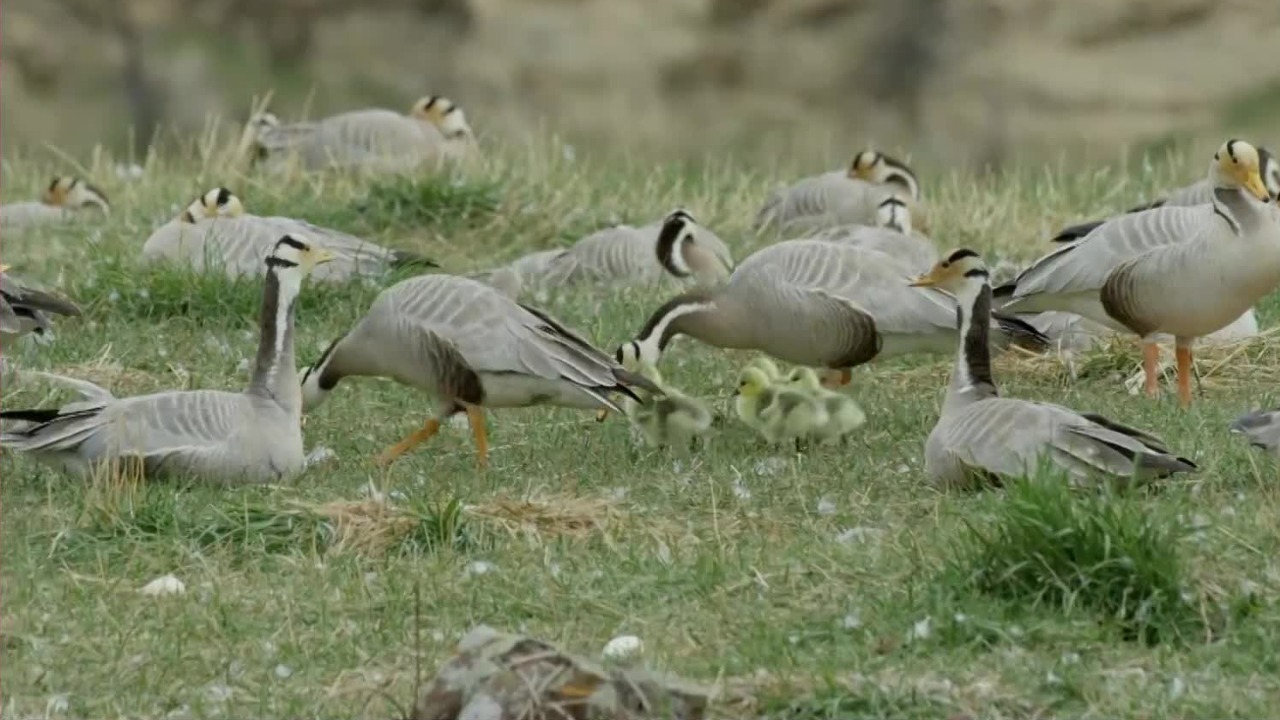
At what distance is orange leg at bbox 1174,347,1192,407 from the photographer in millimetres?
9188

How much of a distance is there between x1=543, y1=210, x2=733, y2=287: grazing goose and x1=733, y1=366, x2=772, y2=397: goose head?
8.62 feet

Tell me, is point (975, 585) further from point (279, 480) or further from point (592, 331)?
point (592, 331)

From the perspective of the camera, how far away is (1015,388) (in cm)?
999

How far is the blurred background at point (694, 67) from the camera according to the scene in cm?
2559

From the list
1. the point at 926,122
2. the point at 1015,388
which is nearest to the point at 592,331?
the point at 1015,388

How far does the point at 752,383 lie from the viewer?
8883mm

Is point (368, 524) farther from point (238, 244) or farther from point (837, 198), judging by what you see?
point (837, 198)

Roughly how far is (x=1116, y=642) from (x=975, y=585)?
1.36 ft

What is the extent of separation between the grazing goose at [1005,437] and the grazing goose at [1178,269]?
1.08 metres

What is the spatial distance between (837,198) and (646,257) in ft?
6.34

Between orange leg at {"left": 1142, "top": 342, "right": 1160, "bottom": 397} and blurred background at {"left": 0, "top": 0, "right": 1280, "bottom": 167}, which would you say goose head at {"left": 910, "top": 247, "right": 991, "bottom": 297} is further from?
blurred background at {"left": 0, "top": 0, "right": 1280, "bottom": 167}

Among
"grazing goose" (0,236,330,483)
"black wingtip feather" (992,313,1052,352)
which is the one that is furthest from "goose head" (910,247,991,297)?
"grazing goose" (0,236,330,483)

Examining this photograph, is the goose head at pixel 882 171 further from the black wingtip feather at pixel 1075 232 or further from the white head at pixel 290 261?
the white head at pixel 290 261

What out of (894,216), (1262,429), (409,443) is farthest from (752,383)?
(894,216)
